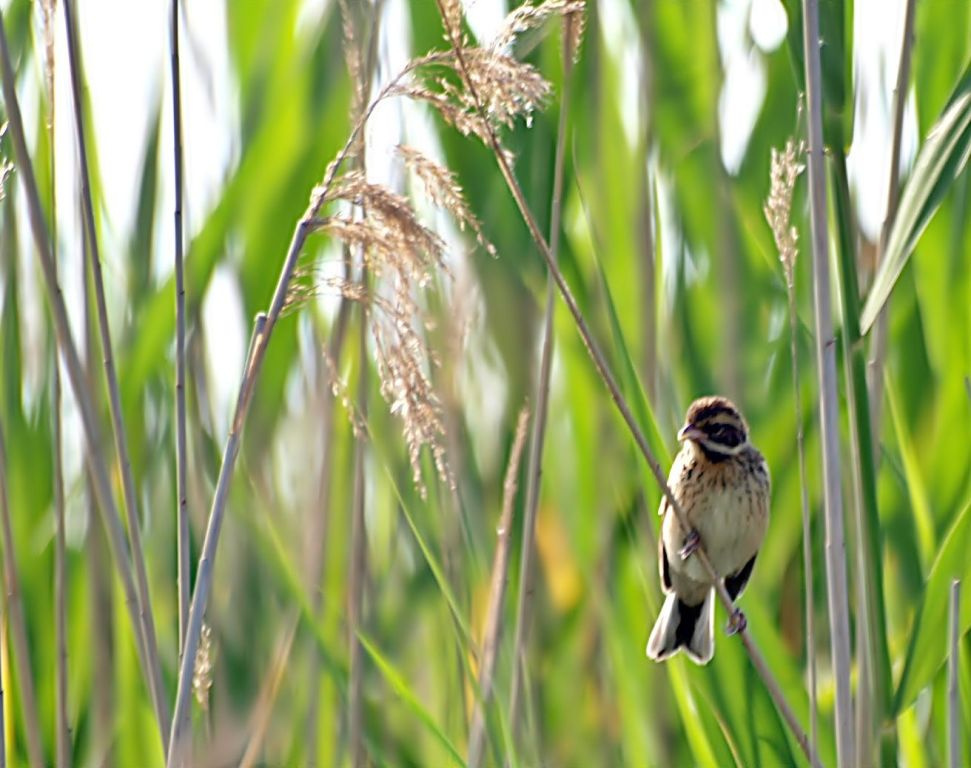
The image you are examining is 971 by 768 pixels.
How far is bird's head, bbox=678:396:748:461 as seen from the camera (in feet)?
9.44

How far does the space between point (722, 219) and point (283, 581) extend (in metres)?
1.15

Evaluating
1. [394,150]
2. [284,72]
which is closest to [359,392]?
[284,72]

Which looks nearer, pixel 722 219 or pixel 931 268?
pixel 931 268

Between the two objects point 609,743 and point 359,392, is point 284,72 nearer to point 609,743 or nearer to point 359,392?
point 359,392

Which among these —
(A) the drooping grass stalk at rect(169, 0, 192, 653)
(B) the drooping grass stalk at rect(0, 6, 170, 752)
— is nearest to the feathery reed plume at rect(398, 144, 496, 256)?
(A) the drooping grass stalk at rect(169, 0, 192, 653)

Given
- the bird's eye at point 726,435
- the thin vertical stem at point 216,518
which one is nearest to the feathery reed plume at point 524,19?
the thin vertical stem at point 216,518

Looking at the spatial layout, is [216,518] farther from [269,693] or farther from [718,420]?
[718,420]

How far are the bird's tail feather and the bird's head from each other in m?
0.35

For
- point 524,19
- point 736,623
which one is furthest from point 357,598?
point 524,19

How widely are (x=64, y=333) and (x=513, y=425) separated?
3.44 ft

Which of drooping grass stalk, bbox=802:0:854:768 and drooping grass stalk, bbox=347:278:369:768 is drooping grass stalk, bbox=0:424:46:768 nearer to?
drooping grass stalk, bbox=347:278:369:768

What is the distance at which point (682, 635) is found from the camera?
2.77 m

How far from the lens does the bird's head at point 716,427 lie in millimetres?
2878

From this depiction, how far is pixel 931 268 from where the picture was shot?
2.73m
